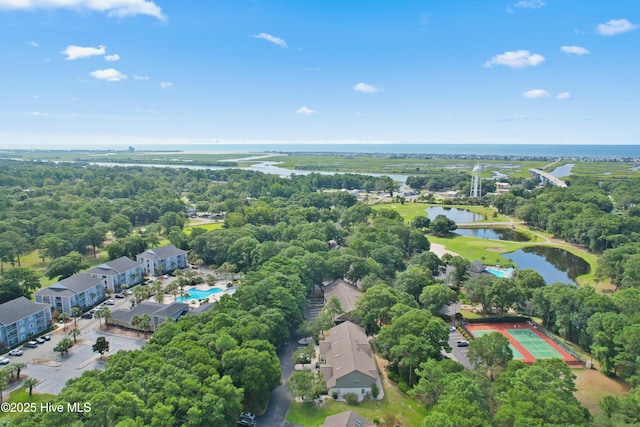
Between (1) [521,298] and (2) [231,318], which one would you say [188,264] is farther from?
(1) [521,298]

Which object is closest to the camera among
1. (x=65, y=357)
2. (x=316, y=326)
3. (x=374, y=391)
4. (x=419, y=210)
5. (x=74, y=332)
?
(x=374, y=391)

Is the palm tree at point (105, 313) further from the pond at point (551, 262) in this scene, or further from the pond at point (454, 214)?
the pond at point (454, 214)

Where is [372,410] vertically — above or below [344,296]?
below

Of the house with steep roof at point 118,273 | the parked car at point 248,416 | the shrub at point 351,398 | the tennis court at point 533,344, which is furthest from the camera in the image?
the house with steep roof at point 118,273

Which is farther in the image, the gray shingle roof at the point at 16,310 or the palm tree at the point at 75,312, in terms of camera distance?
the palm tree at the point at 75,312

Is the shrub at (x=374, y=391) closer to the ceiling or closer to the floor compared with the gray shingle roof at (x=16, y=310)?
closer to the floor

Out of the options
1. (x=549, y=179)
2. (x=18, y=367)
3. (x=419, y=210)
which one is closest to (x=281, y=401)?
(x=18, y=367)

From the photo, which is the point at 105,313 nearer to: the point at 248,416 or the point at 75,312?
the point at 75,312

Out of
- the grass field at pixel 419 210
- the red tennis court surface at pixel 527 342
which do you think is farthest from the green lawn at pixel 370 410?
the grass field at pixel 419 210
